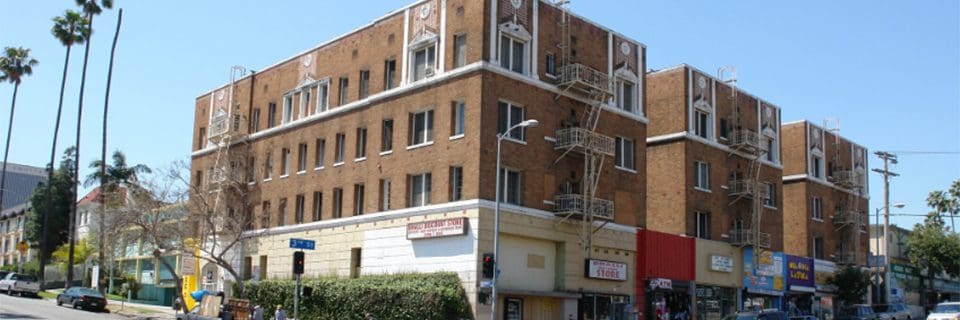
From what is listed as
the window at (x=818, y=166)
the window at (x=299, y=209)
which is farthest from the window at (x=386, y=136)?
the window at (x=818, y=166)

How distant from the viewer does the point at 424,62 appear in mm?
42969

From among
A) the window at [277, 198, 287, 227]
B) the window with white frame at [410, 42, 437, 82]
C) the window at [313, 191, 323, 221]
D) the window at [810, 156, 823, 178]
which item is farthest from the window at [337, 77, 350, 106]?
the window at [810, 156, 823, 178]

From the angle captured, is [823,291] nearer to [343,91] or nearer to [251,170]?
[343,91]

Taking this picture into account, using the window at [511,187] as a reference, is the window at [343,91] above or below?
above

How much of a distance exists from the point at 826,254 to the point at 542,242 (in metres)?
31.8

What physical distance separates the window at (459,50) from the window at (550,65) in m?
4.11

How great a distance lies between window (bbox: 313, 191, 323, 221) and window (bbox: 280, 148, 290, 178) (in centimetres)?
404

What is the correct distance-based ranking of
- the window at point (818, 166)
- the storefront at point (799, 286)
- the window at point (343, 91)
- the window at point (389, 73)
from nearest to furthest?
1. the window at point (389, 73)
2. the window at point (343, 91)
3. the storefront at point (799, 286)
4. the window at point (818, 166)

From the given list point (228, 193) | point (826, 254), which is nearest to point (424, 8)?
point (228, 193)

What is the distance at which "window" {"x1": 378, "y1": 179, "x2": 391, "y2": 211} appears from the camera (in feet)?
142

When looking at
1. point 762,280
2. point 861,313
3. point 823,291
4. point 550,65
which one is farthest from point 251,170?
point 823,291

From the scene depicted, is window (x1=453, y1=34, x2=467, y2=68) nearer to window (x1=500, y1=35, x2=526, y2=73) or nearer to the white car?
window (x1=500, y1=35, x2=526, y2=73)

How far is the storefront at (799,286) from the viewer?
5800 cm

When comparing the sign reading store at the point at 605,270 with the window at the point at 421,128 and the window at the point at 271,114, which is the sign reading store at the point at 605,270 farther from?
the window at the point at 271,114
